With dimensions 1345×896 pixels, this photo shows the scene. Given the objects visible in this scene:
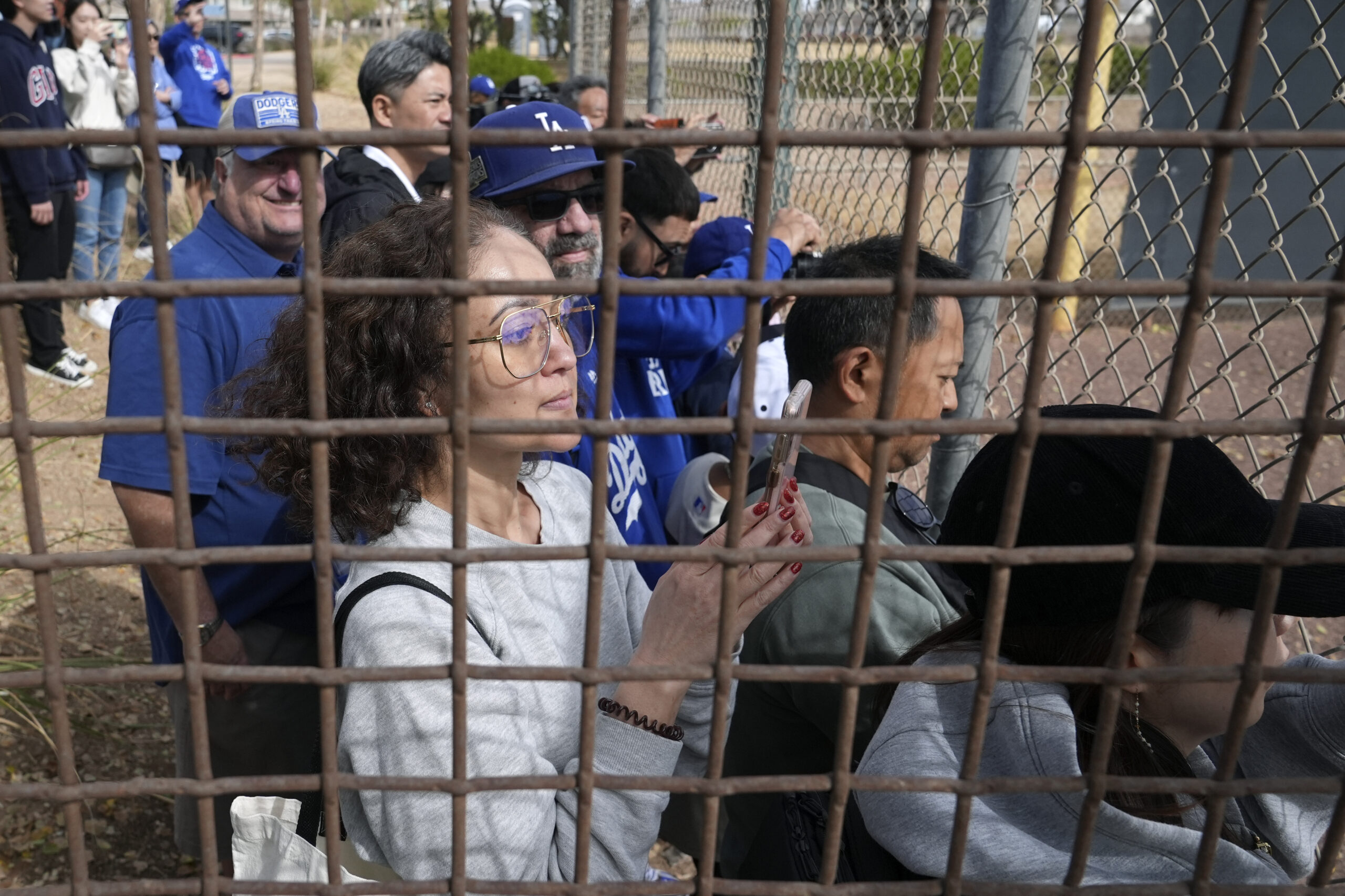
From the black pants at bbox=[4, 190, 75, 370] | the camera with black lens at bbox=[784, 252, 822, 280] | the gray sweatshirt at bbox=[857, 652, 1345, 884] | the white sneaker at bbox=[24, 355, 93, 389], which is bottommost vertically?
the white sneaker at bbox=[24, 355, 93, 389]

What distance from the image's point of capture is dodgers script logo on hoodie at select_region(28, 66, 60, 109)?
4.93 meters

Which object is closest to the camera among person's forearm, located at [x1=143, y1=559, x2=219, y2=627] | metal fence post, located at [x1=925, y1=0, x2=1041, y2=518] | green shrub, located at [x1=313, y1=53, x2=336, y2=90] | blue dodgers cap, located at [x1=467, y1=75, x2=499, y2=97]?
Result: metal fence post, located at [x1=925, y1=0, x2=1041, y2=518]

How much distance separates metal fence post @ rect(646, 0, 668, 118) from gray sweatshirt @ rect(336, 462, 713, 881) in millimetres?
3558

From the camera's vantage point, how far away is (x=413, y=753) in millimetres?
1188

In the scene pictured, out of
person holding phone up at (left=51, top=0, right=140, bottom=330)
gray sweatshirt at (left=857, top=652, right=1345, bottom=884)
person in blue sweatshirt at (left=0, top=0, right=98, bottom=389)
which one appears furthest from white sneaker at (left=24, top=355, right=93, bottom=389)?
gray sweatshirt at (left=857, top=652, right=1345, bottom=884)

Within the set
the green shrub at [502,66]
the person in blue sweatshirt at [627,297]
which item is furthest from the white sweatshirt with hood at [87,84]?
the green shrub at [502,66]

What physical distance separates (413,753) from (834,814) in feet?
1.60

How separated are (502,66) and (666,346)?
1706 centimetres

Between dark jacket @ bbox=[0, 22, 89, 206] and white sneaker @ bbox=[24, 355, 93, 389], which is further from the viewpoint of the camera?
white sneaker @ bbox=[24, 355, 93, 389]

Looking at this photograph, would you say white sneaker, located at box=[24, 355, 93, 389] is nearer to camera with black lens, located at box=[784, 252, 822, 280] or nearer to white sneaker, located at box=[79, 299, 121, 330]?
white sneaker, located at box=[79, 299, 121, 330]

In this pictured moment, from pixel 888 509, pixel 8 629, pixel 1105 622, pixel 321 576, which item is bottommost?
pixel 8 629

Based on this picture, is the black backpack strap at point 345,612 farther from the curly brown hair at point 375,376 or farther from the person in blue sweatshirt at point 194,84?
the person in blue sweatshirt at point 194,84

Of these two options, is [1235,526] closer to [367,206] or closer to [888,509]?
[888,509]

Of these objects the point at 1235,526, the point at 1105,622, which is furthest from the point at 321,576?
the point at 1235,526
